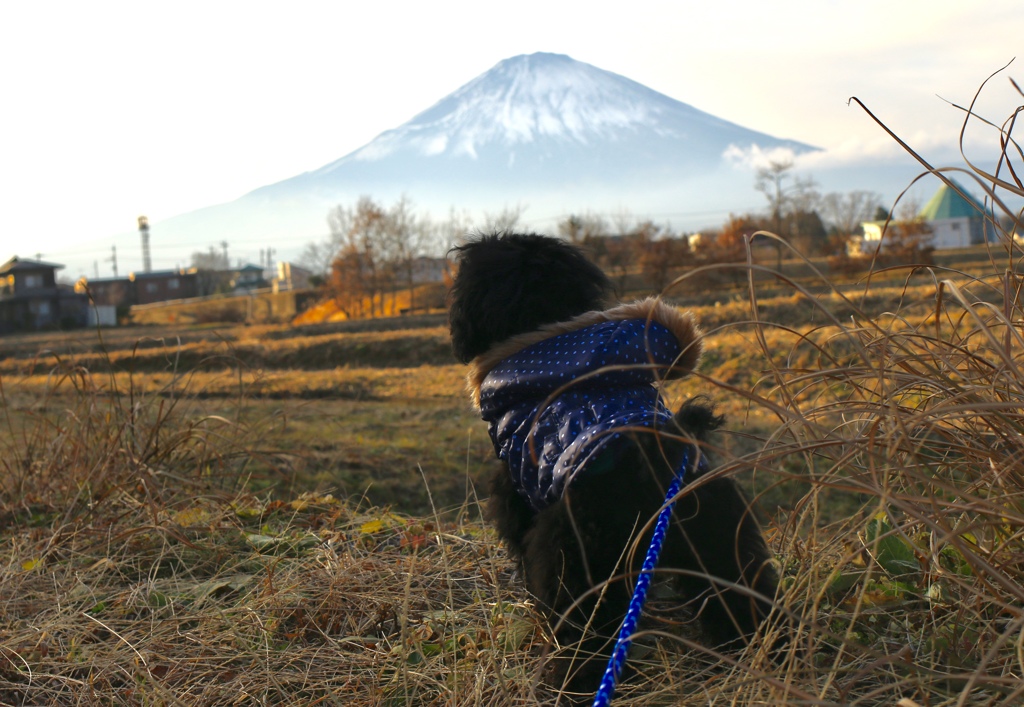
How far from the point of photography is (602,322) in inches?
98.5

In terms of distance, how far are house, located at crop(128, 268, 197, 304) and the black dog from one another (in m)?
86.3

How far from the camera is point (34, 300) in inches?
2208

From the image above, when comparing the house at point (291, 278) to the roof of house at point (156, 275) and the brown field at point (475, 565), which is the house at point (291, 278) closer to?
the roof of house at point (156, 275)

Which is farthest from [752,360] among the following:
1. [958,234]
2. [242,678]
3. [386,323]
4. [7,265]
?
[958,234]

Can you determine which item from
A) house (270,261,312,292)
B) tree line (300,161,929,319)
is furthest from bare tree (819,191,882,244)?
house (270,261,312,292)

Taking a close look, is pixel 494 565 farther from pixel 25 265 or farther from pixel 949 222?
pixel 949 222

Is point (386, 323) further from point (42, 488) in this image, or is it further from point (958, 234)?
point (958, 234)

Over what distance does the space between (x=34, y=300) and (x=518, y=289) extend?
63.5 m

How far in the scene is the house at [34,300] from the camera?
54.6 m

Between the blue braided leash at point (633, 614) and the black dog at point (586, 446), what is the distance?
5cm

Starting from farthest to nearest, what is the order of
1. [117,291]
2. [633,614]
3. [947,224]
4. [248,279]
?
[248,279], [117,291], [947,224], [633,614]

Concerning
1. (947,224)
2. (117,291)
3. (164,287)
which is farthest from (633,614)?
(164,287)

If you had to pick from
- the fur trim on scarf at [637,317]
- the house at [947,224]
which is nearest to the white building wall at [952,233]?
the house at [947,224]

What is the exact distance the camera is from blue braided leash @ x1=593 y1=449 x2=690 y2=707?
149 cm
